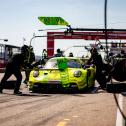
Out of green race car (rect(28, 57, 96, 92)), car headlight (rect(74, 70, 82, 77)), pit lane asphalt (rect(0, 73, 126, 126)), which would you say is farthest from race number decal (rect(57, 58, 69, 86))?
pit lane asphalt (rect(0, 73, 126, 126))

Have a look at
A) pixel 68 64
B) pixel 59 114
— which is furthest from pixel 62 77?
pixel 59 114

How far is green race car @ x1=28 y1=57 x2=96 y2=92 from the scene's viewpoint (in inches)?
522

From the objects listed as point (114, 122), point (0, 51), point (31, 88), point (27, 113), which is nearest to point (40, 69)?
point (31, 88)

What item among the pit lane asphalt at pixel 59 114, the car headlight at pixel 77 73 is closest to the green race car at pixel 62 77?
the car headlight at pixel 77 73

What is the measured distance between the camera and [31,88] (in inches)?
539

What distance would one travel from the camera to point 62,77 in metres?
13.4

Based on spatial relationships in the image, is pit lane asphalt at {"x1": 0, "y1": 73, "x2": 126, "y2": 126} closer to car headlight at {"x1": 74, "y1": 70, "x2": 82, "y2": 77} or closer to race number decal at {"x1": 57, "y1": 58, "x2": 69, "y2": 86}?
race number decal at {"x1": 57, "y1": 58, "x2": 69, "y2": 86}

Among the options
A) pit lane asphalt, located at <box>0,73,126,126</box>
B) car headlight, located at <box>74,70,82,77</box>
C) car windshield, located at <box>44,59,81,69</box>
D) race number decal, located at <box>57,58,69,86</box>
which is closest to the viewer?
pit lane asphalt, located at <box>0,73,126,126</box>

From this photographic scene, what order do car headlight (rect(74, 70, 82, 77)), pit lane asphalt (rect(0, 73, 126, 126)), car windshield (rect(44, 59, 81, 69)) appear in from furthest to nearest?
car windshield (rect(44, 59, 81, 69)), car headlight (rect(74, 70, 82, 77)), pit lane asphalt (rect(0, 73, 126, 126))

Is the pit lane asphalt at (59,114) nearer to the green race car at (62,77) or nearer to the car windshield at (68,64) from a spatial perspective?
the green race car at (62,77)

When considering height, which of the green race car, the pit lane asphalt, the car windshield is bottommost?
the pit lane asphalt

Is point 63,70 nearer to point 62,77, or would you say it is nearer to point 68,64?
point 62,77

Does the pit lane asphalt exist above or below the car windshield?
below

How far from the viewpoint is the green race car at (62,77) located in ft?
43.5
